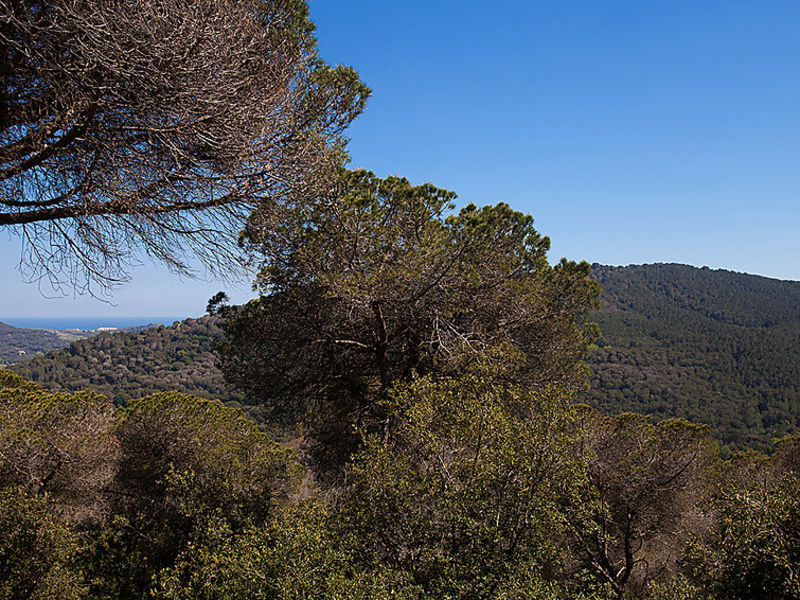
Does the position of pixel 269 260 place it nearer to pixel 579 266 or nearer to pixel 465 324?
pixel 465 324

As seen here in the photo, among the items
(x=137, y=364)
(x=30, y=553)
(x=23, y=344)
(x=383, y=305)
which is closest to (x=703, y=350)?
(x=383, y=305)

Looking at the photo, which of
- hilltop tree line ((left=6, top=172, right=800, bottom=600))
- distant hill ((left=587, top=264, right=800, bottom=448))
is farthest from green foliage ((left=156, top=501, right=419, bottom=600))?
distant hill ((left=587, top=264, right=800, bottom=448))

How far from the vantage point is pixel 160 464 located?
27.0 feet

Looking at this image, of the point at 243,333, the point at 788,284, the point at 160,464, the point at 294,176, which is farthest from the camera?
the point at 788,284

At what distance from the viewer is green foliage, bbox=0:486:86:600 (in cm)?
585

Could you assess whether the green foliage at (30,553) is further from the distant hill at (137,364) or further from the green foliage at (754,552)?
the distant hill at (137,364)

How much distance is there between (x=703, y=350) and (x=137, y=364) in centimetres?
11193

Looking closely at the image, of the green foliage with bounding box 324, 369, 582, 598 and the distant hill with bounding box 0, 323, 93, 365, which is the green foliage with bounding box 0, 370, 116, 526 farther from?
the distant hill with bounding box 0, 323, 93, 365

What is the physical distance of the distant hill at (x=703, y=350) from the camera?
64.9 m

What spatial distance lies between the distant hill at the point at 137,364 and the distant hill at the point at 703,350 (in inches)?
2082

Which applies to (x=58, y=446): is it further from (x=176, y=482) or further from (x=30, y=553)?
(x=176, y=482)

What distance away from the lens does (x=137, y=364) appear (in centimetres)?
6022

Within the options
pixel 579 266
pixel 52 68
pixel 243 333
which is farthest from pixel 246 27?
pixel 579 266

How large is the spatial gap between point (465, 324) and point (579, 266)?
3117 millimetres
